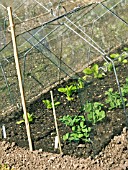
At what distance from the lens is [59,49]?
28.6 ft

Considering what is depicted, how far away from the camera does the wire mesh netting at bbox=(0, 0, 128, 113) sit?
26.4ft

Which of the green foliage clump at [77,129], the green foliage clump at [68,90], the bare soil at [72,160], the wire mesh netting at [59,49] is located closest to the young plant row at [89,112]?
the green foliage clump at [77,129]

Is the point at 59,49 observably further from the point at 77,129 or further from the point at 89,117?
the point at 89,117

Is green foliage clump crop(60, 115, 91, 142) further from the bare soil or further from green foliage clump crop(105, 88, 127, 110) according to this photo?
green foliage clump crop(105, 88, 127, 110)

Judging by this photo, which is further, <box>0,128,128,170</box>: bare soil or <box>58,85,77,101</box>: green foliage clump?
<box>58,85,77,101</box>: green foliage clump

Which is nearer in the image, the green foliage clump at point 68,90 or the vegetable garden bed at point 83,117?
the vegetable garden bed at point 83,117

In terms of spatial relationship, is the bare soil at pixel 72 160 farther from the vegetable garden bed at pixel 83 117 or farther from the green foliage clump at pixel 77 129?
the green foliage clump at pixel 77 129

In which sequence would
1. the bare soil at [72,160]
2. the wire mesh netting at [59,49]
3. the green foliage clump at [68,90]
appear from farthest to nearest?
the wire mesh netting at [59,49] < the green foliage clump at [68,90] < the bare soil at [72,160]

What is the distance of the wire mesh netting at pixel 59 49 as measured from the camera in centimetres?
805

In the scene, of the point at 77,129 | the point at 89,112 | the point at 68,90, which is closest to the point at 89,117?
the point at 89,112

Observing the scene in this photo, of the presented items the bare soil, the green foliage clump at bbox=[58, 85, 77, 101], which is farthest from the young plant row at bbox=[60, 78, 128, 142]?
the green foliage clump at bbox=[58, 85, 77, 101]

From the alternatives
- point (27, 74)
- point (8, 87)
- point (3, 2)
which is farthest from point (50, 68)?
point (3, 2)

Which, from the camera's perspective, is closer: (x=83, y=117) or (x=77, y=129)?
(x=77, y=129)

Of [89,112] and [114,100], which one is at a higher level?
[114,100]
